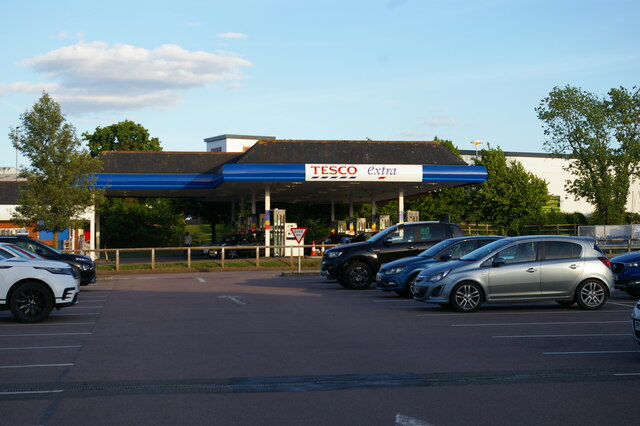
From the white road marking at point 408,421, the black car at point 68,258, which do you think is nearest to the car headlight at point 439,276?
the white road marking at point 408,421

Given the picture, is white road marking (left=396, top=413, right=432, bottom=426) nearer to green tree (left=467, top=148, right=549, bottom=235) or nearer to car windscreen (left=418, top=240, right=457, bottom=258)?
car windscreen (left=418, top=240, right=457, bottom=258)

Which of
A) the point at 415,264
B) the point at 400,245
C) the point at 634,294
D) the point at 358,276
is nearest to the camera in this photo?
the point at 634,294

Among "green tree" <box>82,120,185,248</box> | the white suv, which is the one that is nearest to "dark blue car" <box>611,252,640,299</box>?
the white suv

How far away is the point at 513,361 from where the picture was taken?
10.6 meters

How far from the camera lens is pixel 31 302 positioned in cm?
1580

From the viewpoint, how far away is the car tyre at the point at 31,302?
1569cm

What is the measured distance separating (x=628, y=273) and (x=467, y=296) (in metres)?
5.07

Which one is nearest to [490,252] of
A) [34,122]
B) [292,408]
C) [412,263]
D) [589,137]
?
[412,263]

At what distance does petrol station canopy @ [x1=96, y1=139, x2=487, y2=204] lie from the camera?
41.3 m

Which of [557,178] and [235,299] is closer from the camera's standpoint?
[235,299]

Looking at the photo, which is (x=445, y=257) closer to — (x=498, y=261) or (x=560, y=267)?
(x=498, y=261)

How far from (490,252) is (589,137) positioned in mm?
46338

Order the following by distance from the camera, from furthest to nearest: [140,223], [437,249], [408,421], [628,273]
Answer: [140,223], [437,249], [628,273], [408,421]

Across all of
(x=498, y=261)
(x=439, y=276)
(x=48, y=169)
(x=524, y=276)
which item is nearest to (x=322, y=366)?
(x=439, y=276)
